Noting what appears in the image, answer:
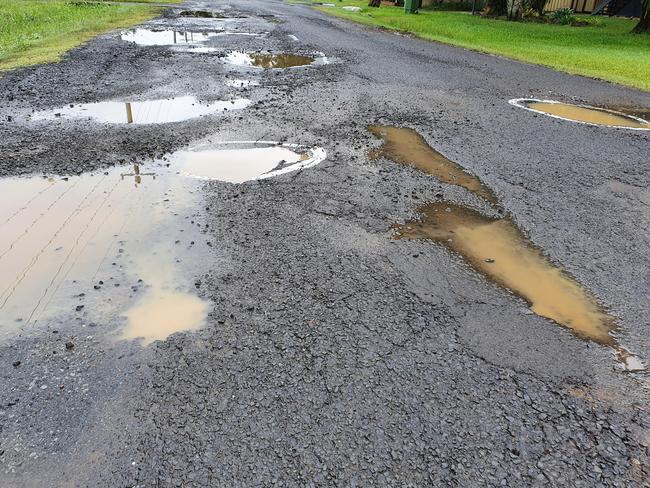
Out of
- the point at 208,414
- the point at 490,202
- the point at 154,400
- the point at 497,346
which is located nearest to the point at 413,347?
the point at 497,346

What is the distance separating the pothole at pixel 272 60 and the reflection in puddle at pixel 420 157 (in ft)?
17.5

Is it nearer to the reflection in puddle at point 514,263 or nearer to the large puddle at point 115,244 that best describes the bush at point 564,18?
the large puddle at point 115,244

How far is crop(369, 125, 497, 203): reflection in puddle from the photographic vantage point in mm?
5234

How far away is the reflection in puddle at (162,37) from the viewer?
14.4 metres

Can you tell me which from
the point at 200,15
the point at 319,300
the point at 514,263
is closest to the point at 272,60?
the point at 514,263

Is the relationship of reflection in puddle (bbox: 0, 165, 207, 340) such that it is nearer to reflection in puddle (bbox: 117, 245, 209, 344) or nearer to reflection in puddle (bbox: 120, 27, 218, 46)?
reflection in puddle (bbox: 117, 245, 209, 344)

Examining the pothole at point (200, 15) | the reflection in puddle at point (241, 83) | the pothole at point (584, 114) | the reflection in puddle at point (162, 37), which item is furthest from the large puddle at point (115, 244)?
the pothole at point (200, 15)

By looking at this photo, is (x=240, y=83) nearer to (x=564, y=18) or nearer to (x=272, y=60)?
(x=272, y=60)

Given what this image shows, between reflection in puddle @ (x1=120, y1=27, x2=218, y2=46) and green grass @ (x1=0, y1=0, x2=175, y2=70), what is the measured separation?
1.13 meters

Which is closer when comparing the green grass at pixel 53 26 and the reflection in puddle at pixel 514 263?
the reflection in puddle at pixel 514 263

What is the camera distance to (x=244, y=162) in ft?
18.6

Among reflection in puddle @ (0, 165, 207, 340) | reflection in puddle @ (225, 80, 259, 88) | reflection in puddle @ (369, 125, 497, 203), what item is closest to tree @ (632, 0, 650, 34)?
reflection in puddle @ (225, 80, 259, 88)

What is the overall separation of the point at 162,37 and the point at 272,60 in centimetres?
554

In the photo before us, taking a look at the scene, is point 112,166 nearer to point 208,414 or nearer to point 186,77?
point 208,414
